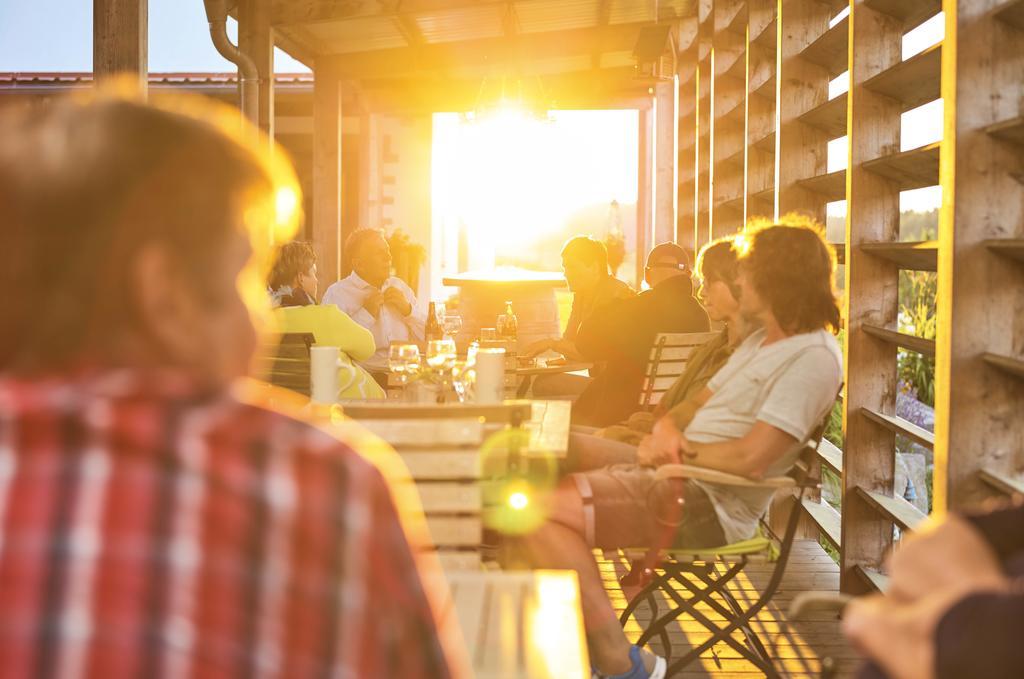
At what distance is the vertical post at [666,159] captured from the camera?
9.62 meters

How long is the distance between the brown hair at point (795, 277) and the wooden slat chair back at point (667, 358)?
4.17 feet

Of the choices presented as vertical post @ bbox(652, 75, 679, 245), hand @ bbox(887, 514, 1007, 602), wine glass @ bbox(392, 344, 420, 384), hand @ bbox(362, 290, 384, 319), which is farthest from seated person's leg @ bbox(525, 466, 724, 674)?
vertical post @ bbox(652, 75, 679, 245)

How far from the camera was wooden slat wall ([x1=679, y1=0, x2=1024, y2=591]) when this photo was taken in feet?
8.82

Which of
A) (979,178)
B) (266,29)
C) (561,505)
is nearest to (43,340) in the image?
(561,505)

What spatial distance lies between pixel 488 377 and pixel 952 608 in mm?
1889

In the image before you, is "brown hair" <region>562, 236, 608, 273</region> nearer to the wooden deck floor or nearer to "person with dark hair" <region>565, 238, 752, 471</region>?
the wooden deck floor

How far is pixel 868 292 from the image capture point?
3721 millimetres

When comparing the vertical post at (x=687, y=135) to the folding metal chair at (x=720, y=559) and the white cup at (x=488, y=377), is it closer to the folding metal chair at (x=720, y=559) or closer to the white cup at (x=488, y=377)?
the folding metal chair at (x=720, y=559)

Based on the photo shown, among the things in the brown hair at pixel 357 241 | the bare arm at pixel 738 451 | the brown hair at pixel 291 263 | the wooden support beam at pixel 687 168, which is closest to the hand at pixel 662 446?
the bare arm at pixel 738 451

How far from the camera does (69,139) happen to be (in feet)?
2.77

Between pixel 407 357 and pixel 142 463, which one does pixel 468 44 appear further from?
pixel 142 463

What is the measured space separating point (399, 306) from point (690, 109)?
14.7 ft

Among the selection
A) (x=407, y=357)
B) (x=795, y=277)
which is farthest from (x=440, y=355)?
(x=795, y=277)

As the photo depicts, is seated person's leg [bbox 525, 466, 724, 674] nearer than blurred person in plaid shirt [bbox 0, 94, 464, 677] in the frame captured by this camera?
No
